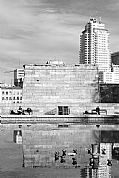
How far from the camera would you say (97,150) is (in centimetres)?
1173

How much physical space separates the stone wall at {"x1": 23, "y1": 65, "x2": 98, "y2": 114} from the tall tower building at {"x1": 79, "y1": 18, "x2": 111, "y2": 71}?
405 feet

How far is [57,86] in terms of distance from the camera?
3688 cm

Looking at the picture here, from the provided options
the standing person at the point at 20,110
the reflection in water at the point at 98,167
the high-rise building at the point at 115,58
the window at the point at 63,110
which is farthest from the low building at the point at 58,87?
the high-rise building at the point at 115,58

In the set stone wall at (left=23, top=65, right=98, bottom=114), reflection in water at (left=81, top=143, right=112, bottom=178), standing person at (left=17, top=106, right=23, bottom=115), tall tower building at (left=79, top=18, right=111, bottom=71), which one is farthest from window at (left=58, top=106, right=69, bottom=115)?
tall tower building at (left=79, top=18, right=111, bottom=71)

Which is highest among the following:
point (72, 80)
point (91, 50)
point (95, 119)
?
point (91, 50)

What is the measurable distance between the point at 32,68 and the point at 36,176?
3023 cm

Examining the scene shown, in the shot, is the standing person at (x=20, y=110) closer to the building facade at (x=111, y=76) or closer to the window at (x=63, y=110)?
the window at (x=63, y=110)

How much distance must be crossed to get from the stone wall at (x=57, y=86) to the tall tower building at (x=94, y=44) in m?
124

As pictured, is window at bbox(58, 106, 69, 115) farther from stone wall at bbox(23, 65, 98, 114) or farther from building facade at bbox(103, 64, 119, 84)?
building facade at bbox(103, 64, 119, 84)

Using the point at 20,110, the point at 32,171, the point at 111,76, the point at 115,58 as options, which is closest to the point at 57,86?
the point at 20,110

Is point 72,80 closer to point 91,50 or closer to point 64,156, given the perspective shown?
point 64,156

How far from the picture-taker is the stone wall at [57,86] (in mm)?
36250

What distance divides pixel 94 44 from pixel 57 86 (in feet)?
439

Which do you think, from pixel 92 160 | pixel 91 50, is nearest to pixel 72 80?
pixel 92 160
